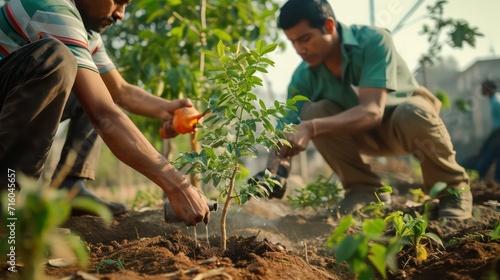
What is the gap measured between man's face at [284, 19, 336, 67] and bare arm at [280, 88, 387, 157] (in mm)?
404

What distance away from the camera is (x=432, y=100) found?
331cm

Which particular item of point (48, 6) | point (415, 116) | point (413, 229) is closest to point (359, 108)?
point (415, 116)

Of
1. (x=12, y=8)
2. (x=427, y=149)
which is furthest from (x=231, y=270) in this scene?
(x=427, y=149)

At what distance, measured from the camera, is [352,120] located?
287 centimetres

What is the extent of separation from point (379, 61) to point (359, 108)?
37 centimetres

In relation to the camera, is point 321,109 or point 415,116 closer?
point 415,116

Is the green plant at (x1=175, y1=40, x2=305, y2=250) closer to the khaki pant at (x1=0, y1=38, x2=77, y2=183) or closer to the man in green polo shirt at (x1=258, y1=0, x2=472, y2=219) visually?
the khaki pant at (x1=0, y1=38, x2=77, y2=183)

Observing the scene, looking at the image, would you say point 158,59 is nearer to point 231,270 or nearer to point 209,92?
point 209,92

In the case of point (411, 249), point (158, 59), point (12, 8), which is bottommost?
point (411, 249)

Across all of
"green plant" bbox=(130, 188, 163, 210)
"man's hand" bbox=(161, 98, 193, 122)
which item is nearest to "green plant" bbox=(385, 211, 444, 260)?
"man's hand" bbox=(161, 98, 193, 122)

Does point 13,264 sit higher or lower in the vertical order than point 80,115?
lower

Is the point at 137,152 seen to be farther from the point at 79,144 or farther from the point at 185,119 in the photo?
the point at 79,144

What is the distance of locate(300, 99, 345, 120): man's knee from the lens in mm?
3295

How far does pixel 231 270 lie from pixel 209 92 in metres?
2.30
